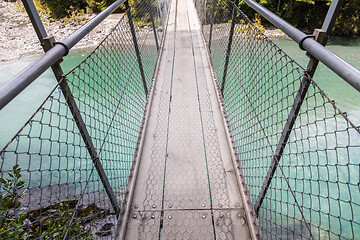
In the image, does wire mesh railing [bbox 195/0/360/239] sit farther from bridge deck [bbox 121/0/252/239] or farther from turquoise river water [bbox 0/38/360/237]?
turquoise river water [bbox 0/38/360/237]

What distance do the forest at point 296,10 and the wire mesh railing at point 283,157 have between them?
814cm

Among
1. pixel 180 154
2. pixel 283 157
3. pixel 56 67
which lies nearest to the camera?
pixel 56 67

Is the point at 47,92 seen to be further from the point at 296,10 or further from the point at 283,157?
the point at 296,10

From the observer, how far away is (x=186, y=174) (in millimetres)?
1723

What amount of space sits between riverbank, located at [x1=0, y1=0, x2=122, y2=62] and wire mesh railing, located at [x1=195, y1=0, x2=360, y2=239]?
9.79 metres

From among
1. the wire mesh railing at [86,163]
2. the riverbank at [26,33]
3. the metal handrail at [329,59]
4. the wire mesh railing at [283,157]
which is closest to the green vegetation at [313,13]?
the riverbank at [26,33]

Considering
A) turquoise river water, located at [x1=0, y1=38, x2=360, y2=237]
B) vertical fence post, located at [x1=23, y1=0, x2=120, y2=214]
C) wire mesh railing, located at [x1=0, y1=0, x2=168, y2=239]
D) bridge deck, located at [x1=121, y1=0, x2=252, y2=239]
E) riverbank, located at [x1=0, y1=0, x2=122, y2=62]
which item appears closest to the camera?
vertical fence post, located at [x1=23, y1=0, x2=120, y2=214]

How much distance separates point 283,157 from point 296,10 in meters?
11.7

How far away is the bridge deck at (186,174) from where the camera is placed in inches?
54.3

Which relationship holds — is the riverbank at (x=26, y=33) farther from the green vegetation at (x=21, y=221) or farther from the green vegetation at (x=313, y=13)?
the green vegetation at (x=21, y=221)

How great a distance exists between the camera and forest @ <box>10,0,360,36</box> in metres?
11.0

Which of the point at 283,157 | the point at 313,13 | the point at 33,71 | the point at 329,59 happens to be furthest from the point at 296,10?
the point at 33,71

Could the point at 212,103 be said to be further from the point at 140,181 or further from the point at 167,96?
the point at 140,181

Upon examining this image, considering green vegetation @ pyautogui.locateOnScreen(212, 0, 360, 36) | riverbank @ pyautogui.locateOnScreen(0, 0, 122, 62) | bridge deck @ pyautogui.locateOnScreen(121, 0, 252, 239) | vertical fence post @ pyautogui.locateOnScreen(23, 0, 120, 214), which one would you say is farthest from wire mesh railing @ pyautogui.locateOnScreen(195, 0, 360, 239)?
riverbank @ pyautogui.locateOnScreen(0, 0, 122, 62)
